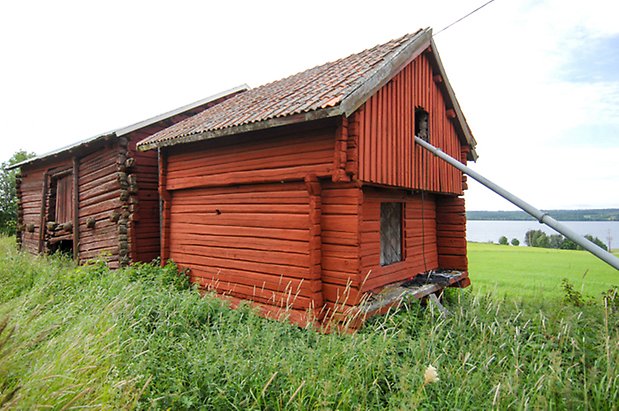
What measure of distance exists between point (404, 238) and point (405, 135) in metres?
2.29

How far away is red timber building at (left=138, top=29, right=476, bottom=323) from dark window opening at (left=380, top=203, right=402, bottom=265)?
34 mm

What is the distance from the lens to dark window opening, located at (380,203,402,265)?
7320 mm

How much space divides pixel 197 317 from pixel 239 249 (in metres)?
1.74

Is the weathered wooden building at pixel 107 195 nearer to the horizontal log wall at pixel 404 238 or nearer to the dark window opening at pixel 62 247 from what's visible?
the dark window opening at pixel 62 247

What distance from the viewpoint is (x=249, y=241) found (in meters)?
6.98

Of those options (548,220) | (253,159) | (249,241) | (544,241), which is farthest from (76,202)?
(544,241)

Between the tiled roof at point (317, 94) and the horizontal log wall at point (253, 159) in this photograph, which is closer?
the tiled roof at point (317, 94)

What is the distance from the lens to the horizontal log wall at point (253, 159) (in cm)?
584

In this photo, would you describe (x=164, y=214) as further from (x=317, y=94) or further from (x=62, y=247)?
(x=62, y=247)

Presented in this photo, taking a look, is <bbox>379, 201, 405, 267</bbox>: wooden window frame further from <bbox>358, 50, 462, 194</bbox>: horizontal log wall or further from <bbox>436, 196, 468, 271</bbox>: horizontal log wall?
<bbox>436, 196, 468, 271</bbox>: horizontal log wall

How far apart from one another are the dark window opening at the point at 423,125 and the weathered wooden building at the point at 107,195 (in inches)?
304

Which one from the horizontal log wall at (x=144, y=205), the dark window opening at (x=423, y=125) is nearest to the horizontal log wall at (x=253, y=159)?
the horizontal log wall at (x=144, y=205)

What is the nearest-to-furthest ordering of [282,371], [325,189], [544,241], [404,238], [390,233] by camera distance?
[282,371], [325,189], [390,233], [404,238], [544,241]

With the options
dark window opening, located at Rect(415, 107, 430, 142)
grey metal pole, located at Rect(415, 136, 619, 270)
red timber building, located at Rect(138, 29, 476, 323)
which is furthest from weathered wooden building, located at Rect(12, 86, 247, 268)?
grey metal pole, located at Rect(415, 136, 619, 270)
